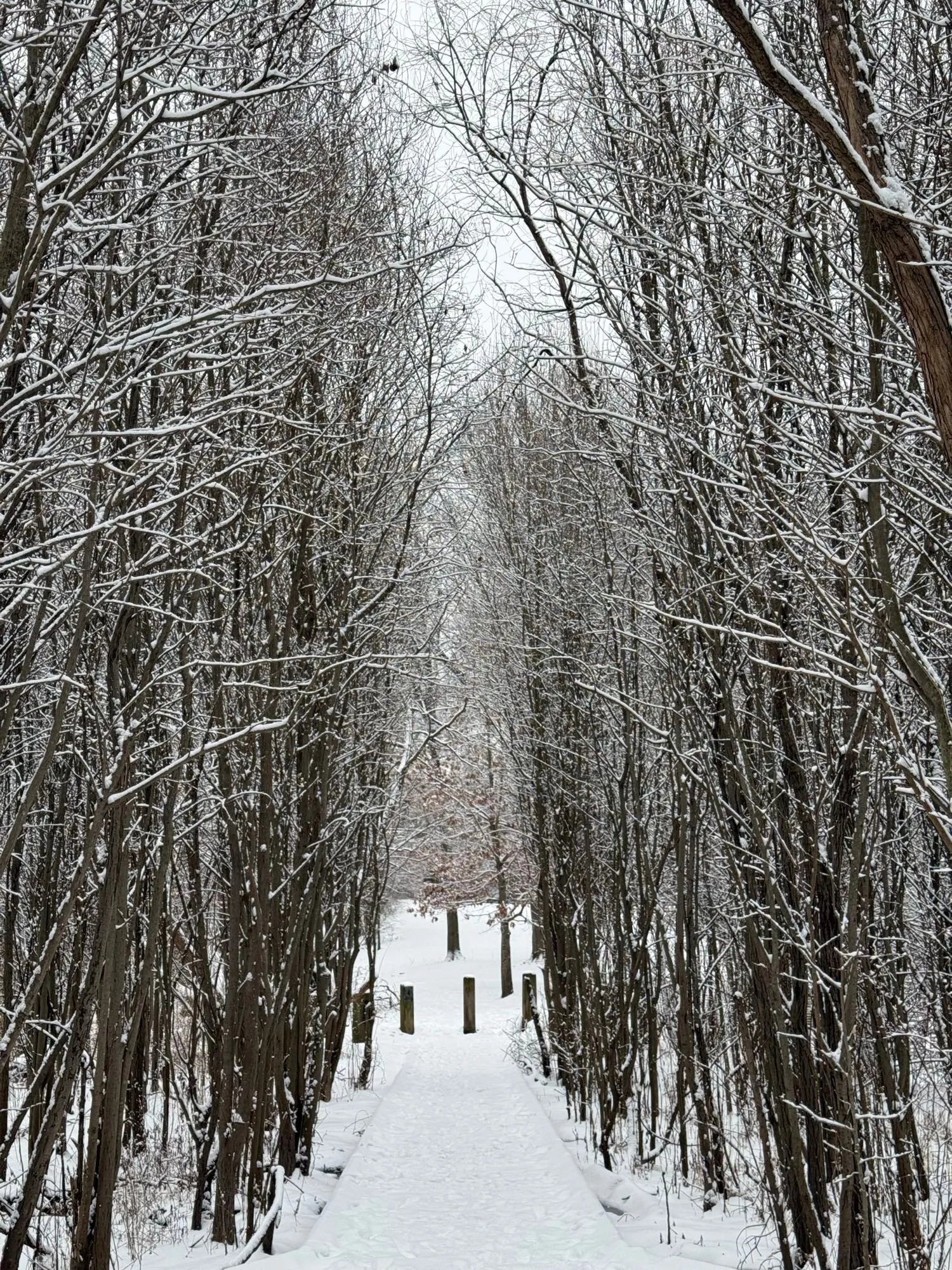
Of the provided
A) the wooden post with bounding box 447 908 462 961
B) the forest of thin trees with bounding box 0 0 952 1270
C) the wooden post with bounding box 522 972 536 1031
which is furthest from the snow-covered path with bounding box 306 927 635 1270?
the wooden post with bounding box 447 908 462 961

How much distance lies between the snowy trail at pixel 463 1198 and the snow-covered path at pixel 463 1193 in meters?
0.01

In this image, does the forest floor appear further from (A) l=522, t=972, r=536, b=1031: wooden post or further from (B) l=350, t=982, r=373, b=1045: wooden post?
(A) l=522, t=972, r=536, b=1031: wooden post

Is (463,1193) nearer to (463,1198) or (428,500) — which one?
(463,1198)

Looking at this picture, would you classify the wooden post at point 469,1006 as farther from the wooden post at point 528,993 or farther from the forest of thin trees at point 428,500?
the forest of thin trees at point 428,500

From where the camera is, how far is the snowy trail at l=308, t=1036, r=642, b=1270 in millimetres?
5910

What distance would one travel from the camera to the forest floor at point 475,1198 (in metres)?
5.68

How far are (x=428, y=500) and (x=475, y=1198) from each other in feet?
17.6

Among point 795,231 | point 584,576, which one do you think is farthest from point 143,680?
point 584,576

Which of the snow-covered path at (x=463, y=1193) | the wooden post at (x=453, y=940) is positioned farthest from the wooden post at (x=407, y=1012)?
the wooden post at (x=453, y=940)

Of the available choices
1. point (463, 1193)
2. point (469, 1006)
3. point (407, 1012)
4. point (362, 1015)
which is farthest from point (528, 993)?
point (463, 1193)

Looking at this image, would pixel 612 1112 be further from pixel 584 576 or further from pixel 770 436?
pixel 770 436

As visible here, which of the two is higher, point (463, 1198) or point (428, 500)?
point (428, 500)

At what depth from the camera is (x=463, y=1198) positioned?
24.6 ft

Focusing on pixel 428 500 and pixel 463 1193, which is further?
pixel 428 500
